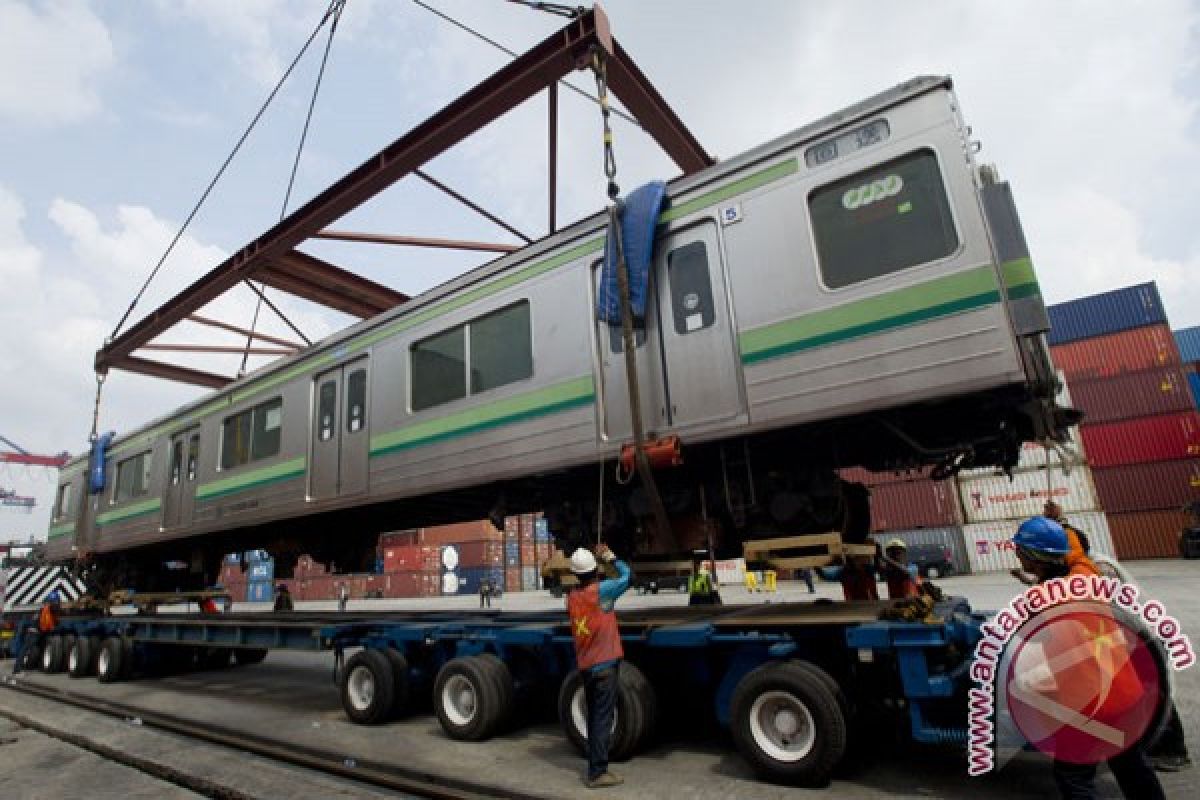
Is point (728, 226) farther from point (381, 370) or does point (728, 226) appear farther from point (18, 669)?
point (18, 669)

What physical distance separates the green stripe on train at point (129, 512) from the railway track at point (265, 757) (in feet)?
11.2

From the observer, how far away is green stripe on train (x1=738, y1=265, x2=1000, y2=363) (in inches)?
158

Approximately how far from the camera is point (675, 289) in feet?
17.3

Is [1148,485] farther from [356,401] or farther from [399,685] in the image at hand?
[356,401]

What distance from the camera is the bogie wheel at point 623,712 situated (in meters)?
4.84

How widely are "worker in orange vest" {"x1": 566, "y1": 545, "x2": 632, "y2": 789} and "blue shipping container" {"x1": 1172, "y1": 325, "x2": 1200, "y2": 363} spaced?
53502 millimetres

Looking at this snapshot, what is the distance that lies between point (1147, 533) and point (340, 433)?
107ft

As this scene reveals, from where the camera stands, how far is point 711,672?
202 inches

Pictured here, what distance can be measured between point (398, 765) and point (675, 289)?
426 centimetres

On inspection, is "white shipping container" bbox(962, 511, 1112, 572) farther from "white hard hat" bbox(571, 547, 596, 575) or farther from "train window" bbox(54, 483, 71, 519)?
"train window" bbox(54, 483, 71, 519)

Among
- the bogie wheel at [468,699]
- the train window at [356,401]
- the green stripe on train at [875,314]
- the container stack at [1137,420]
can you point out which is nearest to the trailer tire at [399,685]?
the bogie wheel at [468,699]

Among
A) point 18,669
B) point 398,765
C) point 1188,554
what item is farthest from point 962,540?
point 18,669

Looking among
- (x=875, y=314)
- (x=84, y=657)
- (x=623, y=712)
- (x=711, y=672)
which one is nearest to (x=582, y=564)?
(x=623, y=712)

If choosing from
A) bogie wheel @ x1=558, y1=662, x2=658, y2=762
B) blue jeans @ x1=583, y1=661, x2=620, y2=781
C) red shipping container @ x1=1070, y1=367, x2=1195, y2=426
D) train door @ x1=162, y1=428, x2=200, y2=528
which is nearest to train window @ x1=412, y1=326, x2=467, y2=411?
bogie wheel @ x1=558, y1=662, x2=658, y2=762
